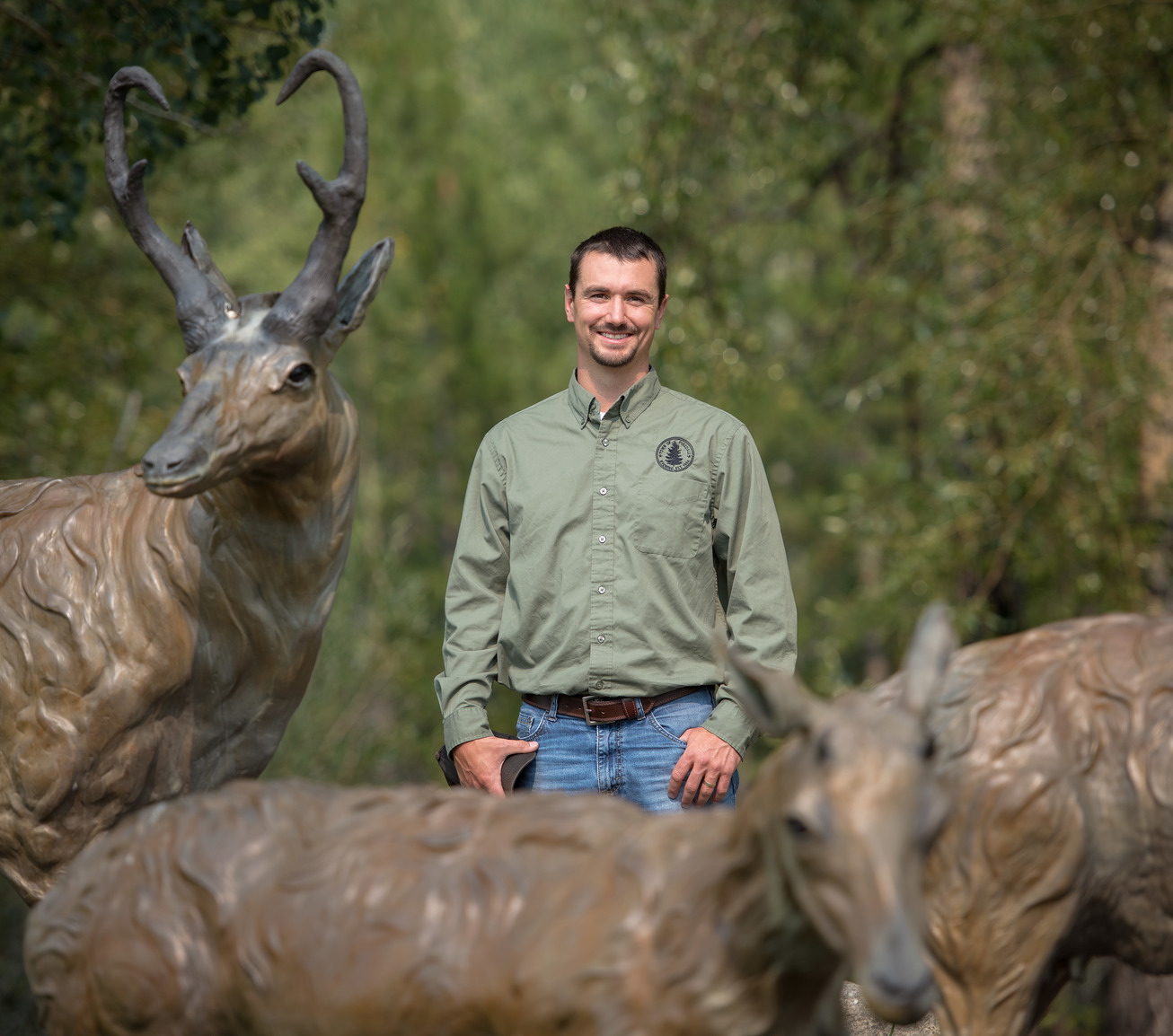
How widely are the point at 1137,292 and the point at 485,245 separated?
1730 cm

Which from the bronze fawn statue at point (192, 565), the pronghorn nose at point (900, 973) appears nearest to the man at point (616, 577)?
the bronze fawn statue at point (192, 565)

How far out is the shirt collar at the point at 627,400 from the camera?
445 centimetres

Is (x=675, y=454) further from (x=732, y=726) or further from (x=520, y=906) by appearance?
(x=520, y=906)

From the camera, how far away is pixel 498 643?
14.5 ft

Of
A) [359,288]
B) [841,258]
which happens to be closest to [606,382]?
[359,288]

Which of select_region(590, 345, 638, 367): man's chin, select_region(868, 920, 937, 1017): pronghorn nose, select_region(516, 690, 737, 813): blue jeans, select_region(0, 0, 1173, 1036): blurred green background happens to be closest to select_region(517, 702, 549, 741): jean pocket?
select_region(516, 690, 737, 813): blue jeans

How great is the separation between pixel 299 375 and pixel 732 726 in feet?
6.08

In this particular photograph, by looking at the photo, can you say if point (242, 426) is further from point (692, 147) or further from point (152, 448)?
point (692, 147)

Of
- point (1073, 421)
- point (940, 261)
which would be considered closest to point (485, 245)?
point (940, 261)

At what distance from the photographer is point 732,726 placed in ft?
13.2

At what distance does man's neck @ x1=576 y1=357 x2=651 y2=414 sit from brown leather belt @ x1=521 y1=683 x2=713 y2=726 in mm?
973

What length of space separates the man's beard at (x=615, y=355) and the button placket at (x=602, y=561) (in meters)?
0.19

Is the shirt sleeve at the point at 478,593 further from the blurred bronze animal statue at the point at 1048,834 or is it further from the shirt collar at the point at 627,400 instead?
the blurred bronze animal statue at the point at 1048,834

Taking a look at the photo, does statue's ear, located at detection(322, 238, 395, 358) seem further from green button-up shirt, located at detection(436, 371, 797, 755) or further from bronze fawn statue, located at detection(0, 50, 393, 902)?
green button-up shirt, located at detection(436, 371, 797, 755)
